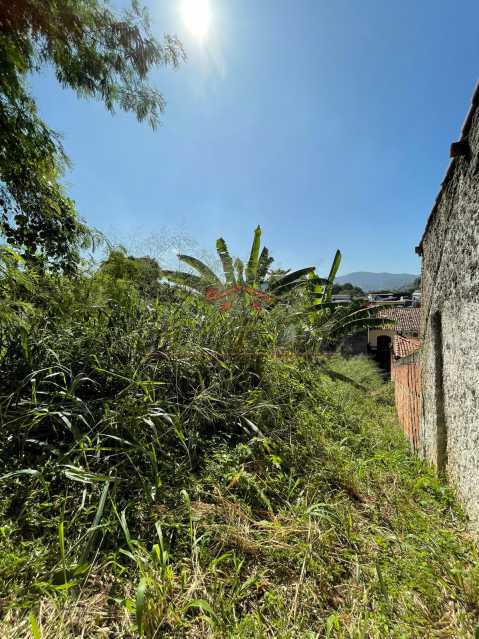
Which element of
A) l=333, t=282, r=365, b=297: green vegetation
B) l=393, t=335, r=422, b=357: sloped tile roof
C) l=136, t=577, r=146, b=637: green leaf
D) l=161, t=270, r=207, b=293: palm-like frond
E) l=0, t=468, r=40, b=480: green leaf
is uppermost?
l=333, t=282, r=365, b=297: green vegetation

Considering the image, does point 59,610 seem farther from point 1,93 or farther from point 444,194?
point 444,194

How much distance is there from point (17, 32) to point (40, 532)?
3.54 meters

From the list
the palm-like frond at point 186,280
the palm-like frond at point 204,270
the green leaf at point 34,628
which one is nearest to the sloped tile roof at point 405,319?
the palm-like frond at point 204,270

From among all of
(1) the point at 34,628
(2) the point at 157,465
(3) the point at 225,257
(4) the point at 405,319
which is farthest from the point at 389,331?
(1) the point at 34,628

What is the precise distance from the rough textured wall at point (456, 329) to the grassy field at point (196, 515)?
0.34m

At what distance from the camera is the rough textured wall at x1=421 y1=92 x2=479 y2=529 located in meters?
1.94

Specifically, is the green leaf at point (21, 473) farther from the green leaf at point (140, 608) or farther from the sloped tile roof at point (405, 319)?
the sloped tile roof at point (405, 319)

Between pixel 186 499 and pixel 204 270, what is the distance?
353 centimetres

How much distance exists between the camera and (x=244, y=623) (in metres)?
1.29

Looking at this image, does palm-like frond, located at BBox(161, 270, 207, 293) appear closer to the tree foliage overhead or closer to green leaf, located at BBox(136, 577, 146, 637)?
the tree foliage overhead

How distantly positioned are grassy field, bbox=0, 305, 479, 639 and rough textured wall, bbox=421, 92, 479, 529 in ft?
1.12

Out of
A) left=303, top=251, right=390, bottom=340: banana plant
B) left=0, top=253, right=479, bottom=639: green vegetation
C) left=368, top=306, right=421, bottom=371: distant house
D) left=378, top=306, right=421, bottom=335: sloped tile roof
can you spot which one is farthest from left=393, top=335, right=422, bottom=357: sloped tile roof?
left=378, top=306, right=421, bottom=335: sloped tile roof

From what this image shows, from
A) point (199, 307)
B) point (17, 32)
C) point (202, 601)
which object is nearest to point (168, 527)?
point (202, 601)

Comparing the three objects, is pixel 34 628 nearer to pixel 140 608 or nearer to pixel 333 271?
pixel 140 608
